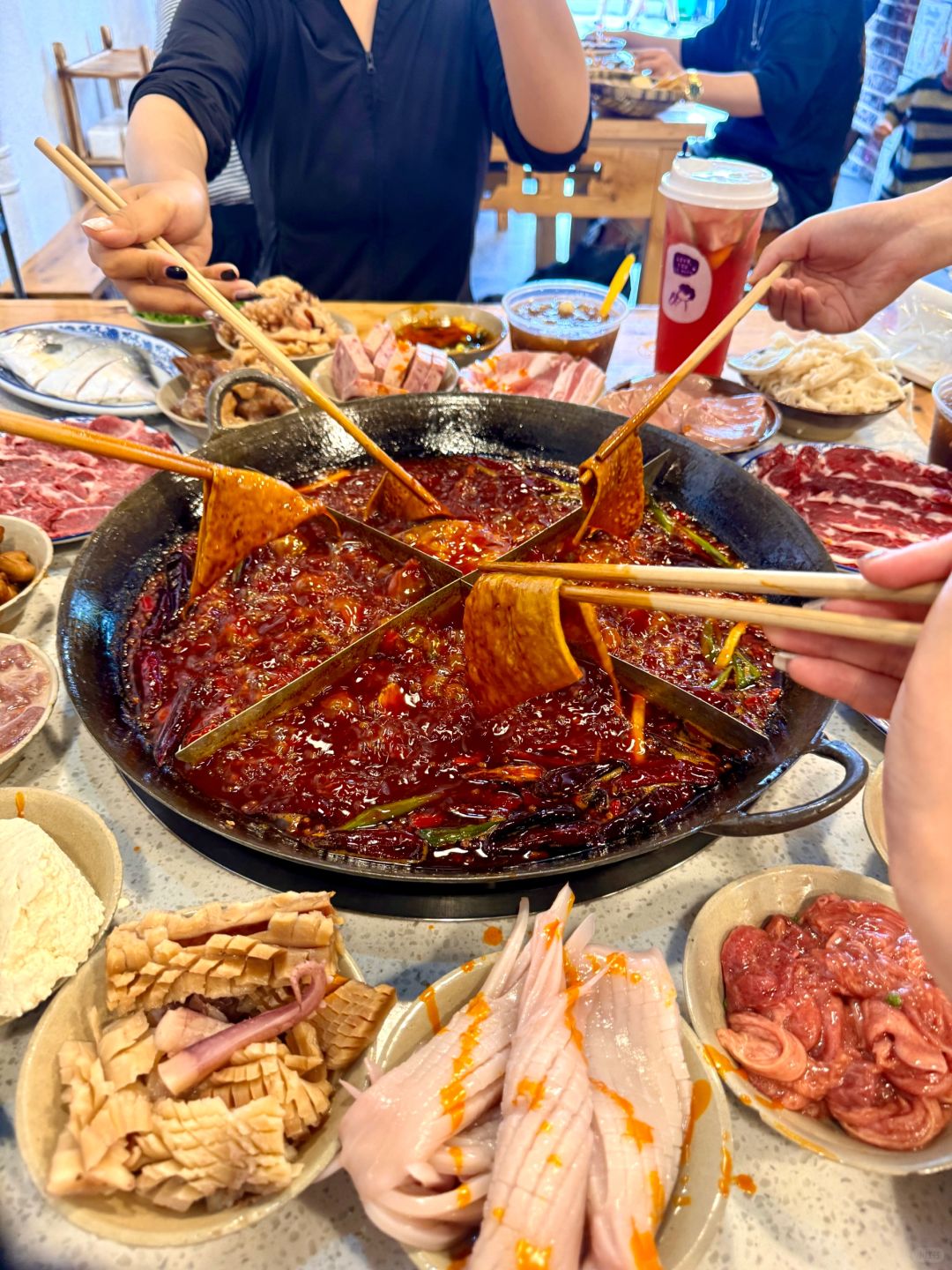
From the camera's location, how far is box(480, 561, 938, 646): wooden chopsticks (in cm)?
131

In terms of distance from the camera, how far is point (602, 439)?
308cm

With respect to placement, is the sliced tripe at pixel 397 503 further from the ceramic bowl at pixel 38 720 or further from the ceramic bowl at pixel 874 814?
the ceramic bowl at pixel 874 814

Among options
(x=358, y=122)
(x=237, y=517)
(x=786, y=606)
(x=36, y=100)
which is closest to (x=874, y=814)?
(x=786, y=606)

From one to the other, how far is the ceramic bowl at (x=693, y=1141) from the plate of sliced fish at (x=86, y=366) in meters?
3.10

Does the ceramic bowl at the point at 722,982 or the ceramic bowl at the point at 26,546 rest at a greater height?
the ceramic bowl at the point at 26,546

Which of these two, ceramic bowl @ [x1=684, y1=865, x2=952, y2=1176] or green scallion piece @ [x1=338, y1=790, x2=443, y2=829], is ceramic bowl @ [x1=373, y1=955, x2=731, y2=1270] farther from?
green scallion piece @ [x1=338, y1=790, x2=443, y2=829]

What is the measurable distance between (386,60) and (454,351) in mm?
2098

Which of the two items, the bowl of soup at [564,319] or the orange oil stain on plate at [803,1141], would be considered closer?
the orange oil stain on plate at [803,1141]

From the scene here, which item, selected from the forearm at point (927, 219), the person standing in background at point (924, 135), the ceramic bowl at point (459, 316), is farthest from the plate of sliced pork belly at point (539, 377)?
the person standing in background at point (924, 135)

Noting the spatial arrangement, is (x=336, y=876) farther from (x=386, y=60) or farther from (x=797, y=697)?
(x=386, y=60)

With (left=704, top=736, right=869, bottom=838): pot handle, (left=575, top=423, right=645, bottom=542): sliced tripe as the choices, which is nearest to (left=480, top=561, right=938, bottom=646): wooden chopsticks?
(left=704, top=736, right=869, bottom=838): pot handle

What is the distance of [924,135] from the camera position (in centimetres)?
718

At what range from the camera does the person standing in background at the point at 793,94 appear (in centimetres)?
622

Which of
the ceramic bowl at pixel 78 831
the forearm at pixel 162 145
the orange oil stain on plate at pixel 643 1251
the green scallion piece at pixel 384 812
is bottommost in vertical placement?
the green scallion piece at pixel 384 812
